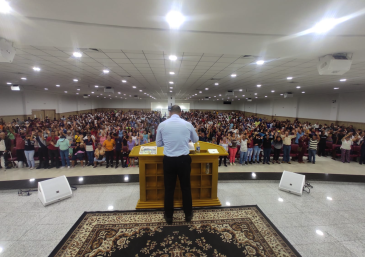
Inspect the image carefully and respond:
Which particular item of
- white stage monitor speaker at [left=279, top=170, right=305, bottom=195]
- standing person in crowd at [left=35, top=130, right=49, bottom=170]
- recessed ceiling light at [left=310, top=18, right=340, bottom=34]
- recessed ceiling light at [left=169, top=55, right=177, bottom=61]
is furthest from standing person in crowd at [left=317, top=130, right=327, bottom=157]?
standing person in crowd at [left=35, top=130, right=49, bottom=170]

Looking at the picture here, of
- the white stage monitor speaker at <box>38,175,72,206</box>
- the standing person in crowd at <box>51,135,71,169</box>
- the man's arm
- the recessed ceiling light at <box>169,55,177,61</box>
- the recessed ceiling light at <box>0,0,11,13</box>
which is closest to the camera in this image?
the recessed ceiling light at <box>0,0,11,13</box>

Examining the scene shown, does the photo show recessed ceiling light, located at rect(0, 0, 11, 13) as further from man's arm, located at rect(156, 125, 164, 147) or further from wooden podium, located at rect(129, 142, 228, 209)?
wooden podium, located at rect(129, 142, 228, 209)

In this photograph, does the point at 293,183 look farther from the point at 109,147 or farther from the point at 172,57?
the point at 109,147

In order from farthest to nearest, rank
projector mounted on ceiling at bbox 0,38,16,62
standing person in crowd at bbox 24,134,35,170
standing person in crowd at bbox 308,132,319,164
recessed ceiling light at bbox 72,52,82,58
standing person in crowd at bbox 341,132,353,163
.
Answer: standing person in crowd at bbox 341,132,353,163
standing person in crowd at bbox 308,132,319,164
standing person in crowd at bbox 24,134,35,170
recessed ceiling light at bbox 72,52,82,58
projector mounted on ceiling at bbox 0,38,16,62

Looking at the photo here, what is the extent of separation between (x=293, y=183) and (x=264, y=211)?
1426 millimetres

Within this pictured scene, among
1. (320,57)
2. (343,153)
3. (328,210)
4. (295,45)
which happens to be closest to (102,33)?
(295,45)

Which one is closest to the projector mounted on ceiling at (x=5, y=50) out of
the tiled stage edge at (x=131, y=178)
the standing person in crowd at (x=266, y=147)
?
the tiled stage edge at (x=131, y=178)

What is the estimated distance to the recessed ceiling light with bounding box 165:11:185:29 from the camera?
8.01ft

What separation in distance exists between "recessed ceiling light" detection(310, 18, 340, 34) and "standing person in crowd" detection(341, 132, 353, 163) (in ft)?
23.4

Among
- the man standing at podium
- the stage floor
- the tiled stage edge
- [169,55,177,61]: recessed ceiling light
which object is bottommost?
the stage floor

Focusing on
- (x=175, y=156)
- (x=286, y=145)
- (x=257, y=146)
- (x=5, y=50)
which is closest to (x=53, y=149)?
(x=5, y=50)

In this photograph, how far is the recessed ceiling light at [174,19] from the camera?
2.44m

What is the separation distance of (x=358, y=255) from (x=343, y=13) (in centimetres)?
358

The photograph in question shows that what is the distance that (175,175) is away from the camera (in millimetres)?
2984
